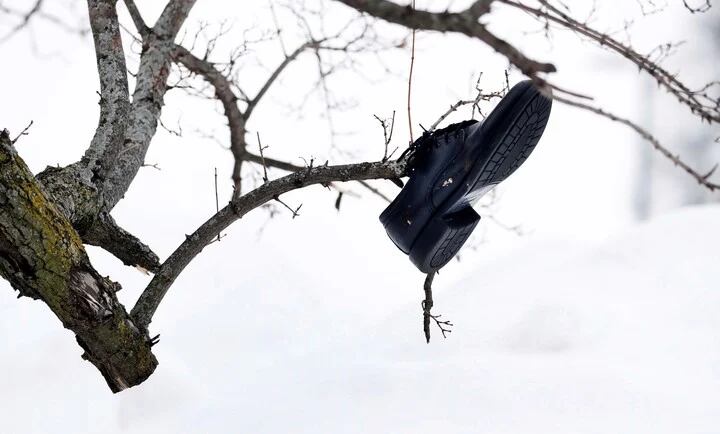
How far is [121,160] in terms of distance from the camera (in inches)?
80.0

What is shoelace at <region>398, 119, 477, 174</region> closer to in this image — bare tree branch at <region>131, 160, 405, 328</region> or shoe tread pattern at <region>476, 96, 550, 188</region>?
bare tree branch at <region>131, 160, 405, 328</region>

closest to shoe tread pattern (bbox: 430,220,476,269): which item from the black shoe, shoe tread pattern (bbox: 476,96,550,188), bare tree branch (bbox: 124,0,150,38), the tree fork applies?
the black shoe

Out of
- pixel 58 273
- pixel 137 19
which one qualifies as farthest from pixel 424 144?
pixel 137 19

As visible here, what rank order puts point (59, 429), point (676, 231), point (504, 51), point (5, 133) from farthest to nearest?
1. point (676, 231)
2. point (59, 429)
3. point (5, 133)
4. point (504, 51)

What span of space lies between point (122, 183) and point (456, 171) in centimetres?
100

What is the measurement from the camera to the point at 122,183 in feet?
6.54

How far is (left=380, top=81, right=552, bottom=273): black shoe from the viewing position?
1.41m

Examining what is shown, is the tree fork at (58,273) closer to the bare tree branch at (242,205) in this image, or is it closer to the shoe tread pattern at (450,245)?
the bare tree branch at (242,205)

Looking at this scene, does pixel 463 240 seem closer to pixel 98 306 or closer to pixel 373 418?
pixel 373 418

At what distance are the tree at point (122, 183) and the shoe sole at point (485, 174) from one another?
0.50 feet

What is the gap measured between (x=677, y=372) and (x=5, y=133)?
6.16ft

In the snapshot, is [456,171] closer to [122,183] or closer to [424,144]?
[424,144]

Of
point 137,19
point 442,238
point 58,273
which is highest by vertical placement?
point 137,19

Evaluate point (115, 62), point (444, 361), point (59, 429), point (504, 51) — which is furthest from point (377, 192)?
point (504, 51)
